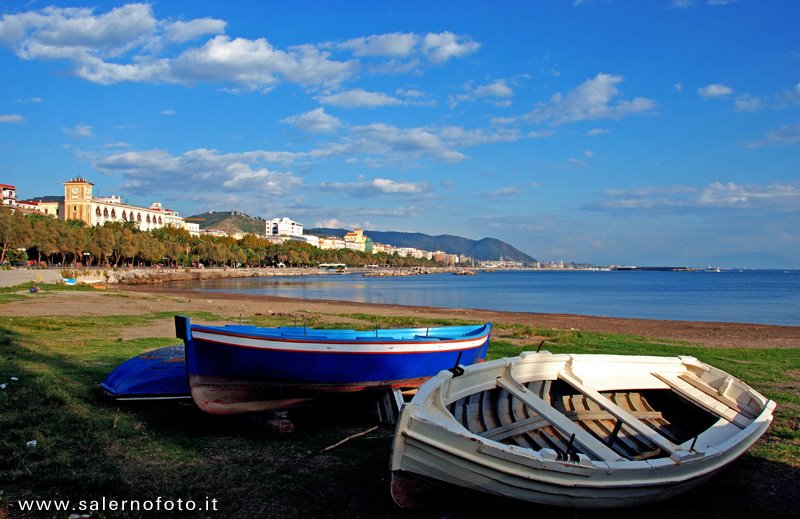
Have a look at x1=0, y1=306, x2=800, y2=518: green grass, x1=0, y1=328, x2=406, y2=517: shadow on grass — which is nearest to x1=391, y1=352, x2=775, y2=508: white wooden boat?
x1=0, y1=306, x2=800, y2=518: green grass

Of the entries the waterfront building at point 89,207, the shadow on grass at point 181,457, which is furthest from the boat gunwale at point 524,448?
the waterfront building at point 89,207

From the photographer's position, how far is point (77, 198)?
134 meters

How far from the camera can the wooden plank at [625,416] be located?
585cm

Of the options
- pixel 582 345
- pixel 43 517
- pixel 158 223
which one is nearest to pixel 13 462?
pixel 43 517

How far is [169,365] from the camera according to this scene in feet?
30.1

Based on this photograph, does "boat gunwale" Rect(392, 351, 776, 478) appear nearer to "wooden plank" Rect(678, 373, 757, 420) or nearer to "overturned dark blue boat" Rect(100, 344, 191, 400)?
"wooden plank" Rect(678, 373, 757, 420)

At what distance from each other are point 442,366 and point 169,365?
14.7 ft

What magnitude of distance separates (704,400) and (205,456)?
20.7 ft

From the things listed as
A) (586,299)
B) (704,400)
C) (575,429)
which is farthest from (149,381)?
(586,299)

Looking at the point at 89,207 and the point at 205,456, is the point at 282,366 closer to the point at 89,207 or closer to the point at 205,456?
the point at 205,456

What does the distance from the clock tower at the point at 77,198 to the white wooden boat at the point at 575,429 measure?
14719 centimetres

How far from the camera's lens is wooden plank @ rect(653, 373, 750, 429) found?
679 centimetres

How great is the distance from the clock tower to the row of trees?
23.3m

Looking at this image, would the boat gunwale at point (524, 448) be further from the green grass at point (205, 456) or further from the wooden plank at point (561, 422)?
the green grass at point (205, 456)
